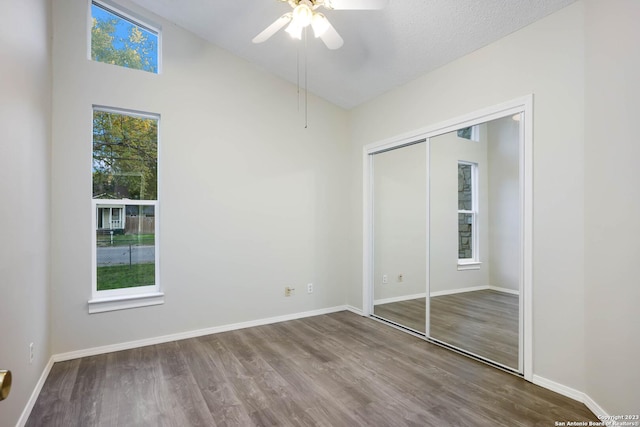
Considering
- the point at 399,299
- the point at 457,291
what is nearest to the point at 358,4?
the point at 457,291

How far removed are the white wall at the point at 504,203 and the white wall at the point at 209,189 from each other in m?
2.10

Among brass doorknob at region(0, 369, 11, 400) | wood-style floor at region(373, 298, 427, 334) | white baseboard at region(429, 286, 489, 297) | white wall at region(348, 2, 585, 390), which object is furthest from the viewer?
wood-style floor at region(373, 298, 427, 334)

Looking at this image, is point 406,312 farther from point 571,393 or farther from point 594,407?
point 594,407

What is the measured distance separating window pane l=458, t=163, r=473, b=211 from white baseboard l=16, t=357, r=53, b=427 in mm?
3792

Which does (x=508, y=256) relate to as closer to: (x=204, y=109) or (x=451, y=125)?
(x=451, y=125)

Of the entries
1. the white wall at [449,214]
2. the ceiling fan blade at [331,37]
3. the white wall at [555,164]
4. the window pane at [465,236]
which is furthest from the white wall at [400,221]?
the ceiling fan blade at [331,37]

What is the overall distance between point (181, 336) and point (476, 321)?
3.05 metres

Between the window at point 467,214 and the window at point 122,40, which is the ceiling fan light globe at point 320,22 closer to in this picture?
the window at point 467,214

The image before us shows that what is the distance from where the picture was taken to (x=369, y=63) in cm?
355

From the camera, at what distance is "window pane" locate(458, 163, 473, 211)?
326 centimetres

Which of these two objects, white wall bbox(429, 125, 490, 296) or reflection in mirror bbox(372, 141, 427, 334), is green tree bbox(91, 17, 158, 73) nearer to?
reflection in mirror bbox(372, 141, 427, 334)

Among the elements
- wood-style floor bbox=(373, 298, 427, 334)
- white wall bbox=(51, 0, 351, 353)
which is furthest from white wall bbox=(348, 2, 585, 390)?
white wall bbox=(51, 0, 351, 353)

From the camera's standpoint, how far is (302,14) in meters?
2.15

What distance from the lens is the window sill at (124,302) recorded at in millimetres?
3139
